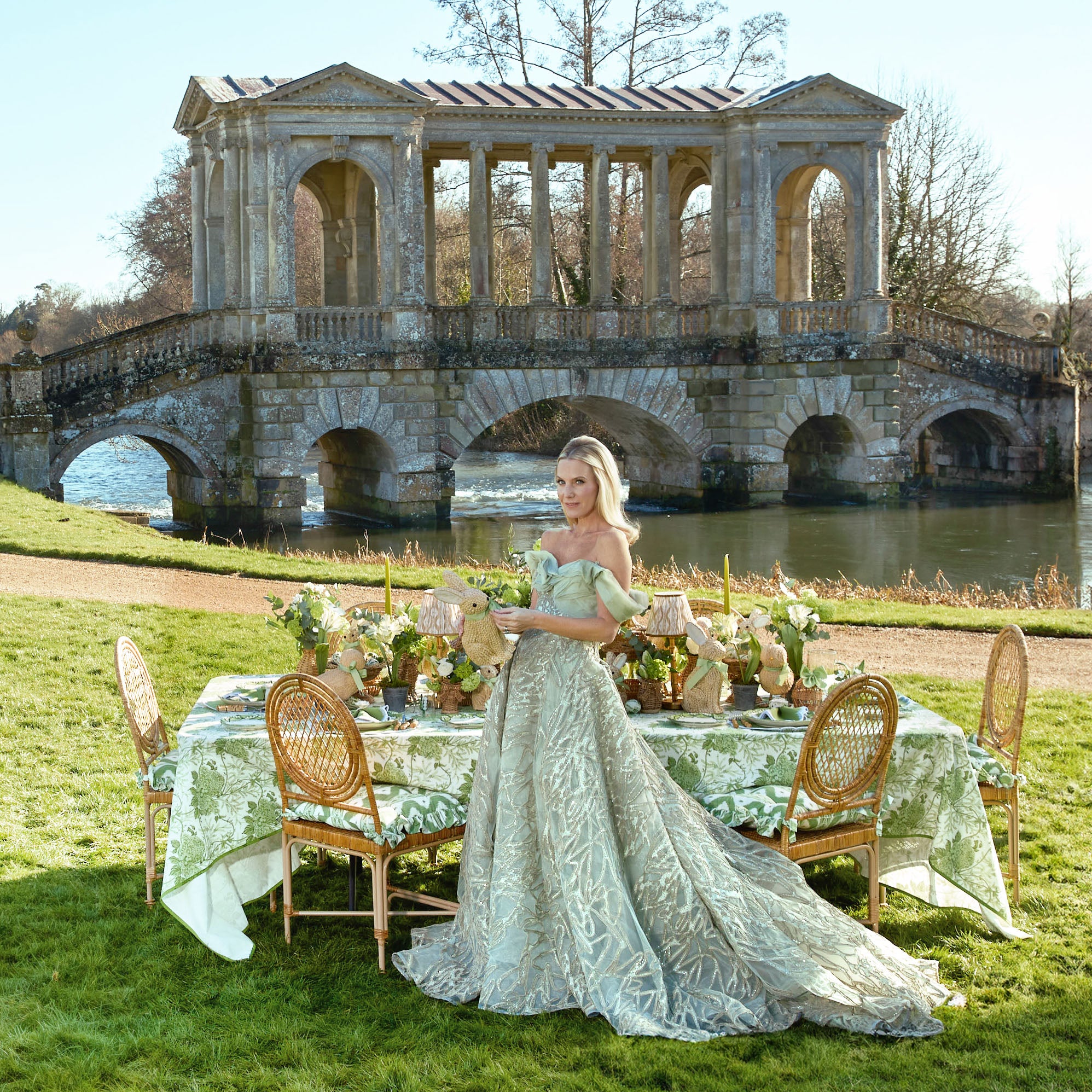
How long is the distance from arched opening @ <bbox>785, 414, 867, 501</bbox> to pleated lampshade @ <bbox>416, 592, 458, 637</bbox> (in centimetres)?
1908

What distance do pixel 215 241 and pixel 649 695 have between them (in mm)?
19075

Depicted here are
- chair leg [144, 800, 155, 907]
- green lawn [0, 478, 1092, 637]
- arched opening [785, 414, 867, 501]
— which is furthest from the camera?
arched opening [785, 414, 867, 501]

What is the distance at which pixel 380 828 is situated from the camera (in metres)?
4.79

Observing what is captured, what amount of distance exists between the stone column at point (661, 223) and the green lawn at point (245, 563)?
947 cm

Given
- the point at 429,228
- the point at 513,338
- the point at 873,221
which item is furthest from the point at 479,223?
the point at 873,221

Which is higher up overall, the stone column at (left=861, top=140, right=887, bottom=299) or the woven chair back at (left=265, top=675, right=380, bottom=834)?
the stone column at (left=861, top=140, right=887, bottom=299)

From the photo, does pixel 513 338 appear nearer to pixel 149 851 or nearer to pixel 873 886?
pixel 149 851

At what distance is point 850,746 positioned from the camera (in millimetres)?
4879

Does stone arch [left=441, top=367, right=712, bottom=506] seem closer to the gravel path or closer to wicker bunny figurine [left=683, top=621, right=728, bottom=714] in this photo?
the gravel path

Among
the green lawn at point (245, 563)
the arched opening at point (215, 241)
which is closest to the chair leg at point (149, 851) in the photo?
the green lawn at point (245, 563)

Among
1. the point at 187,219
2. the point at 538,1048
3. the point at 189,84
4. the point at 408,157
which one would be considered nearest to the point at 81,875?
the point at 538,1048

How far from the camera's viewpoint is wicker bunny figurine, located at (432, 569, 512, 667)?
495cm

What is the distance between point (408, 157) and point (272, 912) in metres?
17.0

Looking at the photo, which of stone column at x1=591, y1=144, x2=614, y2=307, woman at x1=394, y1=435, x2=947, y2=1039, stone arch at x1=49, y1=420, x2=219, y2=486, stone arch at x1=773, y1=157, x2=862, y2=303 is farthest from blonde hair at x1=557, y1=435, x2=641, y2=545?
stone arch at x1=773, y1=157, x2=862, y2=303
